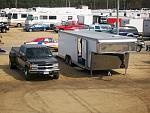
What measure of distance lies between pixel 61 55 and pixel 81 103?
1220cm

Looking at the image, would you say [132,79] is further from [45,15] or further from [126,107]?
[45,15]

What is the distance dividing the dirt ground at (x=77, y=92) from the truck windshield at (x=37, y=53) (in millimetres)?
1218

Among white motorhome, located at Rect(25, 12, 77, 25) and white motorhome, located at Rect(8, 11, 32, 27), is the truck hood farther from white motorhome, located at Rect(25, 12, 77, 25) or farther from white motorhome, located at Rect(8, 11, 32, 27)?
white motorhome, located at Rect(8, 11, 32, 27)

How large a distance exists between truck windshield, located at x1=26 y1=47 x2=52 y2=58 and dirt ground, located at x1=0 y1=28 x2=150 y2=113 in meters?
1.22

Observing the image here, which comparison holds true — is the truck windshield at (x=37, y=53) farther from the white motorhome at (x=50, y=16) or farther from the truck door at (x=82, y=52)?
the white motorhome at (x=50, y=16)

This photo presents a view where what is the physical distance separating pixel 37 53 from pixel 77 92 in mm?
4655

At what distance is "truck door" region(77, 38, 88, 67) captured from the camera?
22.4m

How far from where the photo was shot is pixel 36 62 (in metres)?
20.3

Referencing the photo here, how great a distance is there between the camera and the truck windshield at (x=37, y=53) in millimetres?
21250

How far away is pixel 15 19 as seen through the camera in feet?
233

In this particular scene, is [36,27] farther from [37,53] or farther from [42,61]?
[42,61]

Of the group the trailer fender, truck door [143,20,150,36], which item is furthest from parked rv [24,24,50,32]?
the trailer fender

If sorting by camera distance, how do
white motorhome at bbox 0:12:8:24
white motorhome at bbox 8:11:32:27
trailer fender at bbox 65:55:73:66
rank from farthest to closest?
1. white motorhome at bbox 8:11:32:27
2. white motorhome at bbox 0:12:8:24
3. trailer fender at bbox 65:55:73:66

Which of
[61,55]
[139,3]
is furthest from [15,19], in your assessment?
[139,3]
